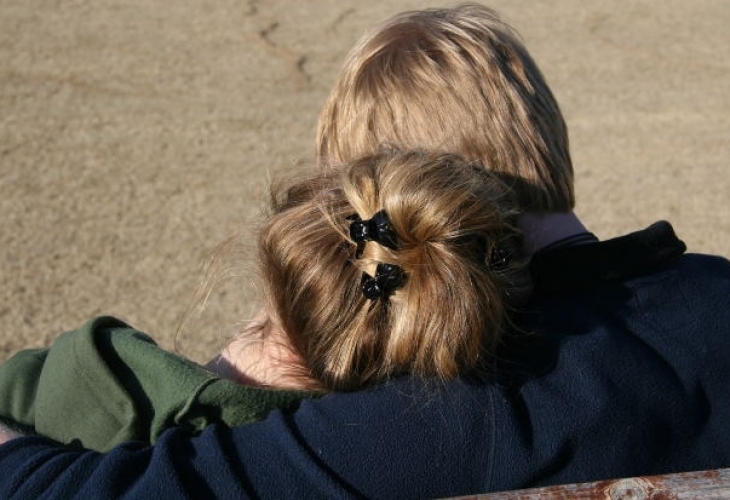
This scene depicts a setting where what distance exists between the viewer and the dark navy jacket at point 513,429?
1.13 meters

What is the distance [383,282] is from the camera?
1178mm

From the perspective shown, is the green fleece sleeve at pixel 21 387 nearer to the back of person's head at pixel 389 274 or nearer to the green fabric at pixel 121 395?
the green fabric at pixel 121 395

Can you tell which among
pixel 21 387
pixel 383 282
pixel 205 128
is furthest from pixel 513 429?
pixel 205 128

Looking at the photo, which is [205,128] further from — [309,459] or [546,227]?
[309,459]

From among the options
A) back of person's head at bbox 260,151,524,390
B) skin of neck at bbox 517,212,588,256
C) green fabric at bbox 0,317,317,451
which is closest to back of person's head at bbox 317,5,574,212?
skin of neck at bbox 517,212,588,256

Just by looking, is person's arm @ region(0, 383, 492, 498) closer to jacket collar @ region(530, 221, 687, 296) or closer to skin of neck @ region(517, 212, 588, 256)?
jacket collar @ region(530, 221, 687, 296)

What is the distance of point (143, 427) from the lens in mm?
1337

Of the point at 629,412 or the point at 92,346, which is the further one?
the point at 92,346

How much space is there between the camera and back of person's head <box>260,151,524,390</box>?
3.88 feet

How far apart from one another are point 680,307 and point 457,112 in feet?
1.39

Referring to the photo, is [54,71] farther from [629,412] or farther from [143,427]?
[629,412]

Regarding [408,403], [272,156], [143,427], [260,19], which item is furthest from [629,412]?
[260,19]

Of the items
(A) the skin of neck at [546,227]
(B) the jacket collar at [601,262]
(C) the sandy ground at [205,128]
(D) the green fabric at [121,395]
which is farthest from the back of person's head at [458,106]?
(C) the sandy ground at [205,128]

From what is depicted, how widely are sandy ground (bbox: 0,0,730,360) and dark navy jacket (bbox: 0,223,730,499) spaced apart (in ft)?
4.37
